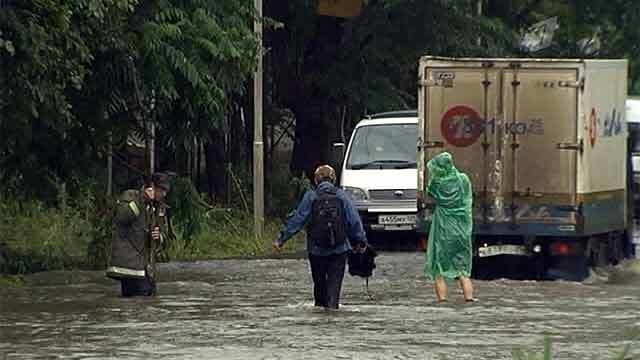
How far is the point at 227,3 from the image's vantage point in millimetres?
24109

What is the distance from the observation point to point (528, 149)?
22.2 metres

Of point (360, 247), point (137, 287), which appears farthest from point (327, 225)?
point (137, 287)

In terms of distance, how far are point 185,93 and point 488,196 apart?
4.04 metres

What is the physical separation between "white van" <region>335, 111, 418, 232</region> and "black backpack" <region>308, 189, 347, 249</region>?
32.8 feet

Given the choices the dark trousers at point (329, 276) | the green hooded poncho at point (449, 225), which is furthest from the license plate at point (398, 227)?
the dark trousers at point (329, 276)

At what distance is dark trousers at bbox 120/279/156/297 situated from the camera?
762 inches

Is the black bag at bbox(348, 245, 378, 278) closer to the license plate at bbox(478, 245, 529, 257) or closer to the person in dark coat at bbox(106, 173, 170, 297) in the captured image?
the person in dark coat at bbox(106, 173, 170, 297)

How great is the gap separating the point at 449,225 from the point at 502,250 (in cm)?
357

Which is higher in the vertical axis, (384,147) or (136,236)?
(384,147)

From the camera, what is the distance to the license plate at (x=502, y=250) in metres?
22.2

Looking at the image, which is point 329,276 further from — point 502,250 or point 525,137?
point 525,137

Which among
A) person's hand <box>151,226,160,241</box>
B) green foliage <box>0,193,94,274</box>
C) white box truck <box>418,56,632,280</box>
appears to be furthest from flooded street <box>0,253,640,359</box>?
green foliage <box>0,193,94,274</box>

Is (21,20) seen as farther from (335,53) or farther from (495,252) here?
(335,53)

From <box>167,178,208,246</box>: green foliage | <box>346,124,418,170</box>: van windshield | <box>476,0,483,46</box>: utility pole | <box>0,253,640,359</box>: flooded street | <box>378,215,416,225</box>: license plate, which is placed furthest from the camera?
<box>476,0,483,46</box>: utility pole
